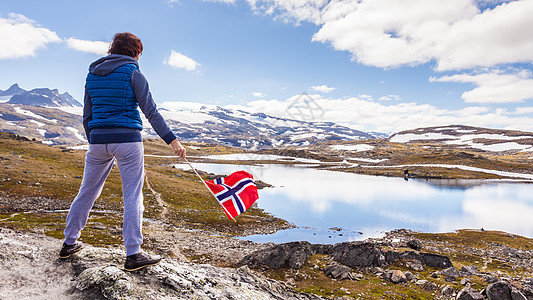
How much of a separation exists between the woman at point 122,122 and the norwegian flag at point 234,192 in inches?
126

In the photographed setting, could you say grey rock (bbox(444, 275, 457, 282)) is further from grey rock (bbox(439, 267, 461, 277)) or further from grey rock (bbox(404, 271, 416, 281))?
grey rock (bbox(404, 271, 416, 281))

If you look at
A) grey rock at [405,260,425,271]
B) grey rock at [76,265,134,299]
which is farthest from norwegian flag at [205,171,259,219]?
grey rock at [405,260,425,271]

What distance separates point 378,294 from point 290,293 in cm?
1434

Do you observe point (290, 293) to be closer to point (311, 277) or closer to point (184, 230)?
point (311, 277)

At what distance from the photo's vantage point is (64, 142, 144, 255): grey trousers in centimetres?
566

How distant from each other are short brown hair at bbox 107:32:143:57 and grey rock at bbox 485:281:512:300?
93.5 ft

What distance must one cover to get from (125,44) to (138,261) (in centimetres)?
474

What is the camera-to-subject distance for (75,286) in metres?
6.05

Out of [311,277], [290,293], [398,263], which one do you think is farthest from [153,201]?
[290,293]

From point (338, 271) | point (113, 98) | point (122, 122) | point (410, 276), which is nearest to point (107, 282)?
point (122, 122)

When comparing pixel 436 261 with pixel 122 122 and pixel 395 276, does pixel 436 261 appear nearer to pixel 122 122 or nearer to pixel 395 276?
pixel 395 276

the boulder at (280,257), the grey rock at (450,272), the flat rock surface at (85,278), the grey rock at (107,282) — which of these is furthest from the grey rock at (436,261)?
the grey rock at (107,282)

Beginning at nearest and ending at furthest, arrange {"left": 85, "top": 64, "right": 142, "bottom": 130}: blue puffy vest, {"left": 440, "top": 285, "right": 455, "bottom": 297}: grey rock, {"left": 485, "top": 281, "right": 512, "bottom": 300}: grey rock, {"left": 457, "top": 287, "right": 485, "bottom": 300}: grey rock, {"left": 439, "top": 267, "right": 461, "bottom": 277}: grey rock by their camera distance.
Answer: {"left": 85, "top": 64, "right": 142, "bottom": 130}: blue puffy vest < {"left": 485, "top": 281, "right": 512, "bottom": 300}: grey rock < {"left": 457, "top": 287, "right": 485, "bottom": 300}: grey rock < {"left": 440, "top": 285, "right": 455, "bottom": 297}: grey rock < {"left": 439, "top": 267, "right": 461, "bottom": 277}: grey rock

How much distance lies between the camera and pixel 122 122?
557cm
